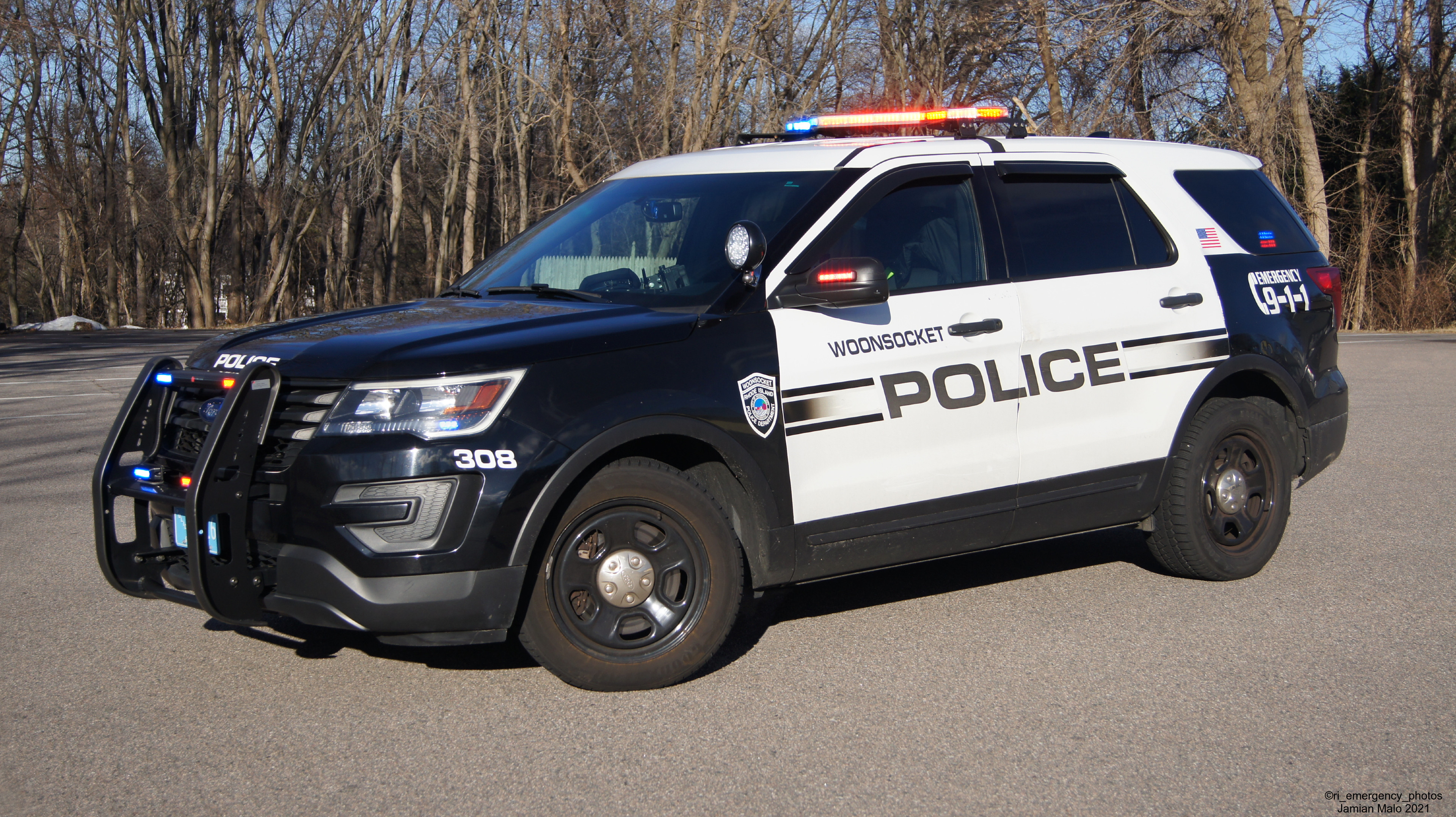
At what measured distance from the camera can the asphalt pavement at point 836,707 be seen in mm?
3490

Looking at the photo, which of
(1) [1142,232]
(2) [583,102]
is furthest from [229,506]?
(2) [583,102]

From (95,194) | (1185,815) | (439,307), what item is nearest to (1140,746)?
(1185,815)

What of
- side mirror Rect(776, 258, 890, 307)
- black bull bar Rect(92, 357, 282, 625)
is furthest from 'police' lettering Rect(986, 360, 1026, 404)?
black bull bar Rect(92, 357, 282, 625)

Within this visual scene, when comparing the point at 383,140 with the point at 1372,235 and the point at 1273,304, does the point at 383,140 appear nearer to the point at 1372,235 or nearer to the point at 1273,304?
the point at 1372,235

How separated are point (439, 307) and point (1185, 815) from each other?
3124 mm

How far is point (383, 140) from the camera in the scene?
29812 millimetres

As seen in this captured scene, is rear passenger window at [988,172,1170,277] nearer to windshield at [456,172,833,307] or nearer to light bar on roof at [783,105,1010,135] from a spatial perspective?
light bar on roof at [783,105,1010,135]

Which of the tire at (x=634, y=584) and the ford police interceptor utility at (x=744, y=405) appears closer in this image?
the ford police interceptor utility at (x=744, y=405)

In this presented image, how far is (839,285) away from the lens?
4434 millimetres

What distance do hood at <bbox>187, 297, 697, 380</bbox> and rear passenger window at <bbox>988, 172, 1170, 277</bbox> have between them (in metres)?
1.61

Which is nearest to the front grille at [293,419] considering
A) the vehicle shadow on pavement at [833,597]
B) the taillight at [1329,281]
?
the vehicle shadow on pavement at [833,597]

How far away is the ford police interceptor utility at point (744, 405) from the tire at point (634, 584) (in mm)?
10

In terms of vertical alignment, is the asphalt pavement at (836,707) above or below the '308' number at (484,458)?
below

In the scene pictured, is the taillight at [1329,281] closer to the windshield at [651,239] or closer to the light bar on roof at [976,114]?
the light bar on roof at [976,114]
